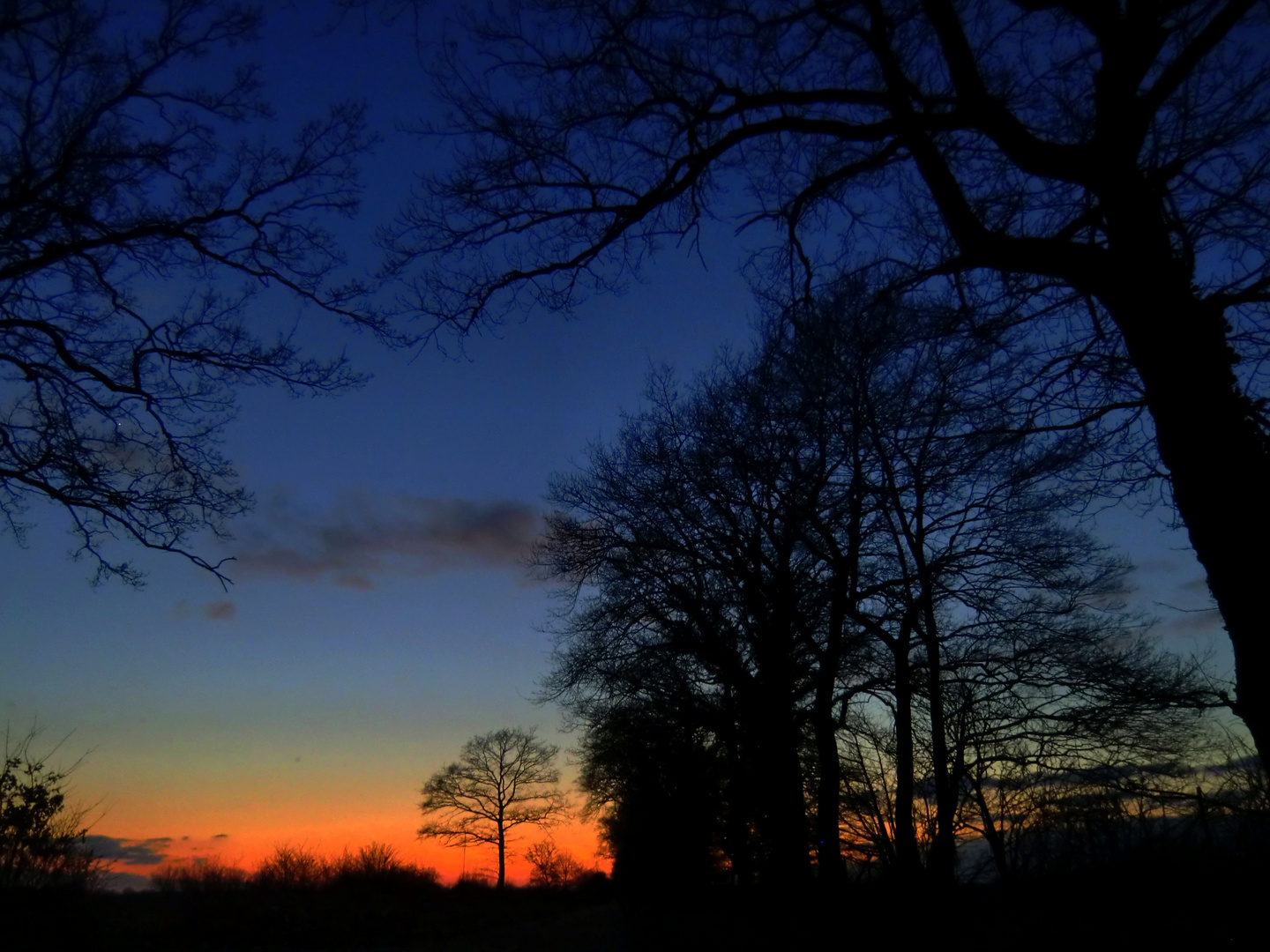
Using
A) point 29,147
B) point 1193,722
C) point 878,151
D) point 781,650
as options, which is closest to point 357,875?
point 781,650

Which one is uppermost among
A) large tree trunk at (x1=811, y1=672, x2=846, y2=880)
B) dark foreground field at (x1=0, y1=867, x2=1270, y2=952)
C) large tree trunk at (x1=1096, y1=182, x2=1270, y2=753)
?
large tree trunk at (x1=1096, y1=182, x2=1270, y2=753)

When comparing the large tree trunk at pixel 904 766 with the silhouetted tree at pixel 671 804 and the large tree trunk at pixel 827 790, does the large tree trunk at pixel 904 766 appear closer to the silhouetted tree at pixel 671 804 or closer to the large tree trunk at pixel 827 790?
the large tree trunk at pixel 827 790

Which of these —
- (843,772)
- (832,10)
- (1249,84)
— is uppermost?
(832,10)

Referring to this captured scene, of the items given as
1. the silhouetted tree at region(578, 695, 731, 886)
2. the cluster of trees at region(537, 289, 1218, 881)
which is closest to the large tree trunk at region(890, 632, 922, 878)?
the cluster of trees at region(537, 289, 1218, 881)

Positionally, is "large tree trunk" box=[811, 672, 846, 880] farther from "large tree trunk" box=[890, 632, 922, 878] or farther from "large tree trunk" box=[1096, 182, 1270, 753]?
"large tree trunk" box=[1096, 182, 1270, 753]

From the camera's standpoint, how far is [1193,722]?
1210cm

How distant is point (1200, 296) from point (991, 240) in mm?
2003

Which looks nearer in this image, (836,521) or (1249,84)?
(1249,84)

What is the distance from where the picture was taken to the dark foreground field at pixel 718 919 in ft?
25.8

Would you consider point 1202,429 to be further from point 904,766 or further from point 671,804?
point 671,804

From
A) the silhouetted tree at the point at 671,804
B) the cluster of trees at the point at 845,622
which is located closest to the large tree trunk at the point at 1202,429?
the cluster of trees at the point at 845,622

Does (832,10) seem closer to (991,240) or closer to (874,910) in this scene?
(991,240)

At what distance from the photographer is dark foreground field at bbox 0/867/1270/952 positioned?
786 cm

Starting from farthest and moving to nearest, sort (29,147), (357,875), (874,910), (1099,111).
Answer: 1. (357,875)
2. (874,910)
3. (29,147)
4. (1099,111)
